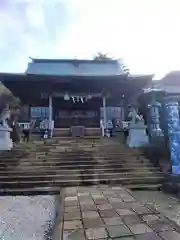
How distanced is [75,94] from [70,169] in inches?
410

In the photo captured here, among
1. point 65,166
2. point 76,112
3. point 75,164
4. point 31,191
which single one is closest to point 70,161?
point 75,164

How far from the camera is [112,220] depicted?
3965mm

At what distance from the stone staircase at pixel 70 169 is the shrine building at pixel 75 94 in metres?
7.32

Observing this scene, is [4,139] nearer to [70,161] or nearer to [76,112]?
[70,161]

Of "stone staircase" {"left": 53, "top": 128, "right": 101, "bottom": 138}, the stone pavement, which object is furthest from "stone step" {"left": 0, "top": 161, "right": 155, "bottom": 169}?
"stone staircase" {"left": 53, "top": 128, "right": 101, "bottom": 138}

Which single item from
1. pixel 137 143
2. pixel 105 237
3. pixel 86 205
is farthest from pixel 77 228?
pixel 137 143

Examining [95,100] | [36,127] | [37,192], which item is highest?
[95,100]

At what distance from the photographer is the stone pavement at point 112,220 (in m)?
3.33

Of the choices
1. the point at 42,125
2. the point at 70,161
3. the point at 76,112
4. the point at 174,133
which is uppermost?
the point at 76,112

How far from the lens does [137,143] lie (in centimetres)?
1094

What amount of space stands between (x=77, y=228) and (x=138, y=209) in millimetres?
1475

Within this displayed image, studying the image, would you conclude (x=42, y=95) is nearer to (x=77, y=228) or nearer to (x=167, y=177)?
(x=167, y=177)

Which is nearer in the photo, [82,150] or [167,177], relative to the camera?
[167,177]

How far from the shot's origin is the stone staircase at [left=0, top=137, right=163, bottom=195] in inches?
298
